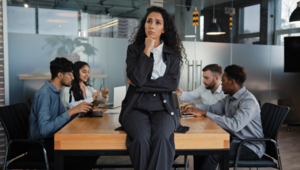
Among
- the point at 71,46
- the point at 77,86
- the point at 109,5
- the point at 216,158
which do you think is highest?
the point at 109,5

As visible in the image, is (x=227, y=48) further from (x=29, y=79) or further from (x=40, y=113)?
(x=40, y=113)

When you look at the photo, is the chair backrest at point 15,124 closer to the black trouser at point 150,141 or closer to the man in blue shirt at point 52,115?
the man in blue shirt at point 52,115

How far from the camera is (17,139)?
6.91ft

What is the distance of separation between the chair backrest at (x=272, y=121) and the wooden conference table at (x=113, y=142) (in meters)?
0.76

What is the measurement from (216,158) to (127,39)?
320cm

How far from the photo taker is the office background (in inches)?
173

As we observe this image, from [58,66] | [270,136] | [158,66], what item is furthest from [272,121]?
[58,66]

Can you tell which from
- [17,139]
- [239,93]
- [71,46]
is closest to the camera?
[17,139]

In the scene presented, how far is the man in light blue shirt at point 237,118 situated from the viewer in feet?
7.72

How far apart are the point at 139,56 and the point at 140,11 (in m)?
3.44

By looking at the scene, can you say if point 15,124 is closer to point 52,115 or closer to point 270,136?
point 52,115

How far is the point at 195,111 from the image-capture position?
247 cm

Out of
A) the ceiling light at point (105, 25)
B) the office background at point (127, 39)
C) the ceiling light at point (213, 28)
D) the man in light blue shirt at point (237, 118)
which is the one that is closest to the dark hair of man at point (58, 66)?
the man in light blue shirt at point (237, 118)

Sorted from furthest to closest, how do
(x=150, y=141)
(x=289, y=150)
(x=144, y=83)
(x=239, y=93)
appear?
→ (x=289, y=150)
(x=239, y=93)
(x=144, y=83)
(x=150, y=141)
